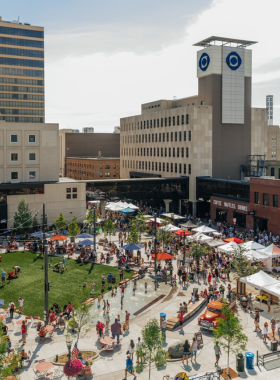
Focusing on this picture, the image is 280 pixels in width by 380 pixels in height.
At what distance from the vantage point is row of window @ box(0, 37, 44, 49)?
103188mm

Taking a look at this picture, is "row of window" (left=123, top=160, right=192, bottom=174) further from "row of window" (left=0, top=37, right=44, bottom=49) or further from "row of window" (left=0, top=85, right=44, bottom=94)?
"row of window" (left=0, top=37, right=44, bottom=49)

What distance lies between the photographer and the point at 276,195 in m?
50.5

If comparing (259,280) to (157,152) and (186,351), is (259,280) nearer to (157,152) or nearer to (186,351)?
(186,351)

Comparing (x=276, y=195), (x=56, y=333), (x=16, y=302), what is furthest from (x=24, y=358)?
(x=276, y=195)

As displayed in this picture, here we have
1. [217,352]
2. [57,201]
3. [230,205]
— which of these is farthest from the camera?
[57,201]

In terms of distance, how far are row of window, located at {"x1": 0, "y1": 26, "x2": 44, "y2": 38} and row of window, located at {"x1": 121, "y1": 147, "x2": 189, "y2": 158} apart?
128ft

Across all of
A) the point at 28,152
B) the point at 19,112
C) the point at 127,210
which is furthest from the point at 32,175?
the point at 19,112

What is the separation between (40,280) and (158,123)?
5335 centimetres

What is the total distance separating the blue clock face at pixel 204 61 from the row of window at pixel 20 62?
51.5 metres

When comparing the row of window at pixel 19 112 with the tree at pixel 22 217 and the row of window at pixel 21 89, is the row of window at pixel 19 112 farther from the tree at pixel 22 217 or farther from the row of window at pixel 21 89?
the tree at pixel 22 217

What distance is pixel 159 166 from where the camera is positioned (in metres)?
83.6

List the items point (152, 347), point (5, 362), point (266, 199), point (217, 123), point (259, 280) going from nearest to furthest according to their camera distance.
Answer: point (5, 362) → point (152, 347) → point (259, 280) → point (266, 199) → point (217, 123)

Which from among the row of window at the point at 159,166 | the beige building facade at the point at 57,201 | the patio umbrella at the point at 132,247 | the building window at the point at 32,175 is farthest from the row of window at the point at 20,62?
the patio umbrella at the point at 132,247

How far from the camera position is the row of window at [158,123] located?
242 feet
